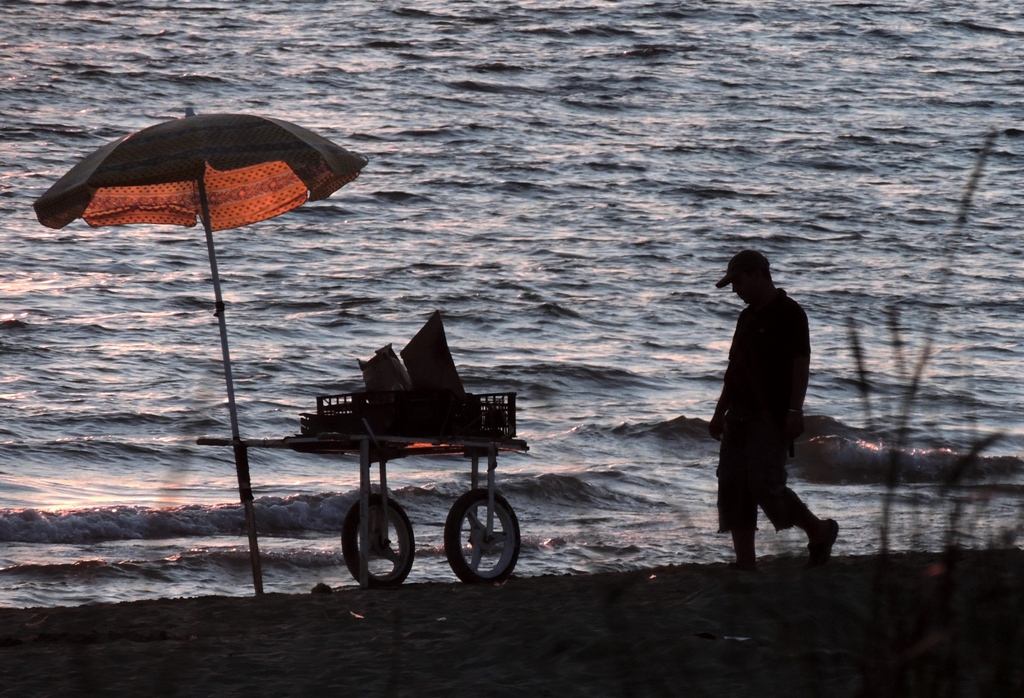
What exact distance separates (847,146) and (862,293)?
7264mm

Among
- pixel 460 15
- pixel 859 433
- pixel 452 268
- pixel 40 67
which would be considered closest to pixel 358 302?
pixel 452 268

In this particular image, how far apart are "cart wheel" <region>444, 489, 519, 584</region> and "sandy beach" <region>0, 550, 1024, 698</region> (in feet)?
1.21

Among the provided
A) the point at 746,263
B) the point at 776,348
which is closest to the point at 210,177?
the point at 746,263

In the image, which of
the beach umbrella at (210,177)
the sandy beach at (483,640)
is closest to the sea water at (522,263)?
the sandy beach at (483,640)

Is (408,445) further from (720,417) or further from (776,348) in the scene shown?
(776,348)

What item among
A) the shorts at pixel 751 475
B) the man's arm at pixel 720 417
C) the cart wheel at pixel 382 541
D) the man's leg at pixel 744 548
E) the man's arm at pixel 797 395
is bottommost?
the cart wheel at pixel 382 541

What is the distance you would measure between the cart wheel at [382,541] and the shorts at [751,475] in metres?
1.66

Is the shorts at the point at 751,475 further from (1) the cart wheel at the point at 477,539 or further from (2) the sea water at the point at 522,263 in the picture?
(1) the cart wheel at the point at 477,539

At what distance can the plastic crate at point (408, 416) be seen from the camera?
20.1 feet

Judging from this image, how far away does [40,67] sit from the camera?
26062 millimetres

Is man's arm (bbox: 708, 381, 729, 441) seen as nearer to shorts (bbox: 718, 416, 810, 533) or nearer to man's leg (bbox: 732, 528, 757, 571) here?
shorts (bbox: 718, 416, 810, 533)

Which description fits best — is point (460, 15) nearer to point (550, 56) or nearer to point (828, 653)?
point (550, 56)

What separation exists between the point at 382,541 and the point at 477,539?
1.55 feet

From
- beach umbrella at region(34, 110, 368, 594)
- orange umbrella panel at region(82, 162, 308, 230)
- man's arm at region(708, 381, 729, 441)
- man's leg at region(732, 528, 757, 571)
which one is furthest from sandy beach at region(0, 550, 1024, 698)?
orange umbrella panel at region(82, 162, 308, 230)
